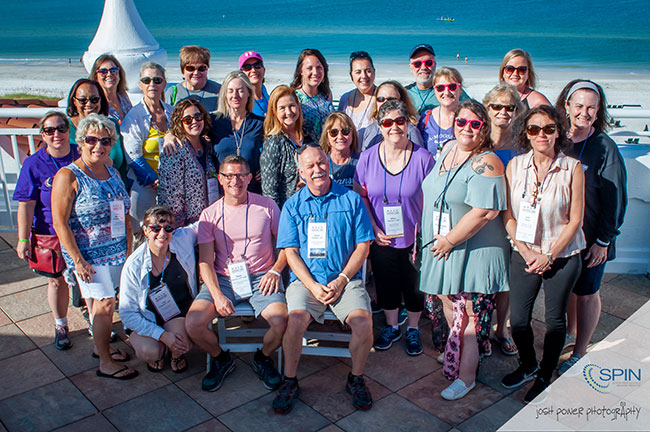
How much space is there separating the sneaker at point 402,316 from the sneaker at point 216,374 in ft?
4.34

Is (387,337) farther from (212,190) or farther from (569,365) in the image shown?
(212,190)

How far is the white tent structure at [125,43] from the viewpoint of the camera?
5.88 m

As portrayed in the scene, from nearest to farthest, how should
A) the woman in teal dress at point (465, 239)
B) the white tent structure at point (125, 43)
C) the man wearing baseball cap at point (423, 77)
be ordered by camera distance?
→ the woman in teal dress at point (465, 239)
the man wearing baseball cap at point (423, 77)
the white tent structure at point (125, 43)

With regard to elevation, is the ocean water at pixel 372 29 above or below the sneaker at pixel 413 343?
above

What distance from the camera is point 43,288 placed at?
4914mm

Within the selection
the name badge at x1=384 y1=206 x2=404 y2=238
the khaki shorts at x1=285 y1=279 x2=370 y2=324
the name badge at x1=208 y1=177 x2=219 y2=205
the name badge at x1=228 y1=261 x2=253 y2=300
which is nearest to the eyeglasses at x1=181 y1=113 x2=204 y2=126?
the name badge at x1=208 y1=177 x2=219 y2=205

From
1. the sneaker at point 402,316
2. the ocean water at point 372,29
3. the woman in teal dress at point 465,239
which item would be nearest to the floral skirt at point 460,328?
the woman in teal dress at point 465,239

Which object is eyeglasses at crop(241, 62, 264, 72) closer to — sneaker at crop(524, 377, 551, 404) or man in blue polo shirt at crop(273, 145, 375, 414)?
man in blue polo shirt at crop(273, 145, 375, 414)

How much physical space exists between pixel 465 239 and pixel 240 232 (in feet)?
4.88

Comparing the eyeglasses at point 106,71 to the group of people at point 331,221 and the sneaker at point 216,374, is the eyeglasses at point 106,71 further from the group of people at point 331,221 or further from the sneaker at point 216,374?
the sneaker at point 216,374

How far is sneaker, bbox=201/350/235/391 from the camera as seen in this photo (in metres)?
3.57

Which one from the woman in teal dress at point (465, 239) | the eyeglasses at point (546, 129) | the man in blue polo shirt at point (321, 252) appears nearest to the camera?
the eyeglasses at point (546, 129)

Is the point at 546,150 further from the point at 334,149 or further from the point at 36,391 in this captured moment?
the point at 36,391
